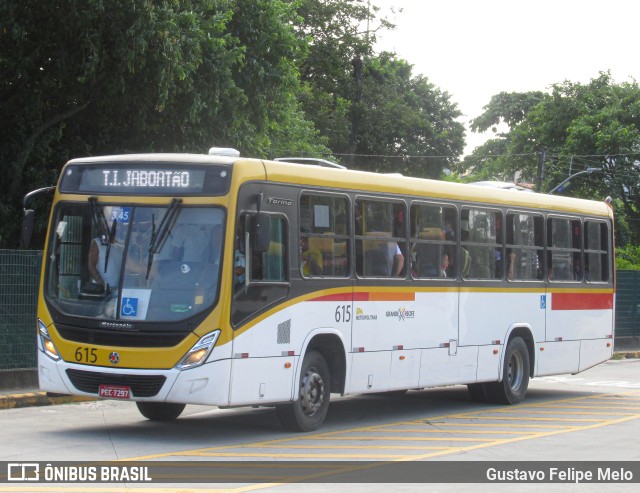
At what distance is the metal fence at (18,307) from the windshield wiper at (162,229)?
19.8ft

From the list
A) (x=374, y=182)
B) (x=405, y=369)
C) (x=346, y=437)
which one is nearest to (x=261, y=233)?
(x=346, y=437)

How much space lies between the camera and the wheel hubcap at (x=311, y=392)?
42.1ft

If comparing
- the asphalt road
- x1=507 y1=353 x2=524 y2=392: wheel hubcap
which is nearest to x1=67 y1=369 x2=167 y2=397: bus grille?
the asphalt road

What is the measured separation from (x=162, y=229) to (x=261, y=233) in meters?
1.02

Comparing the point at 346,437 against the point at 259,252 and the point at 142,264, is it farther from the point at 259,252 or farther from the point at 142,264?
the point at 142,264

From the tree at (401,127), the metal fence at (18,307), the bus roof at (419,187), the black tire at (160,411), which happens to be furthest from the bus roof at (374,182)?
the tree at (401,127)

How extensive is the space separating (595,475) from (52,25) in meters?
13.1

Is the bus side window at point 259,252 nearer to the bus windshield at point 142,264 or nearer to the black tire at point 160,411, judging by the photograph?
the bus windshield at point 142,264

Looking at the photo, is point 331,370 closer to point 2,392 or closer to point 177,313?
point 177,313

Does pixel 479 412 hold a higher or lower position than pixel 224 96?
lower

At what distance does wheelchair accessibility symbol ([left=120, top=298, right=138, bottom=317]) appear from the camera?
11680 mm

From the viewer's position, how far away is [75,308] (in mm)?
12062

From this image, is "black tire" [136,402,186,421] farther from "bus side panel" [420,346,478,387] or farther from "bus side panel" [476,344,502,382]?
"bus side panel" [476,344,502,382]

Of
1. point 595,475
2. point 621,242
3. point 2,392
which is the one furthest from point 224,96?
point 621,242
